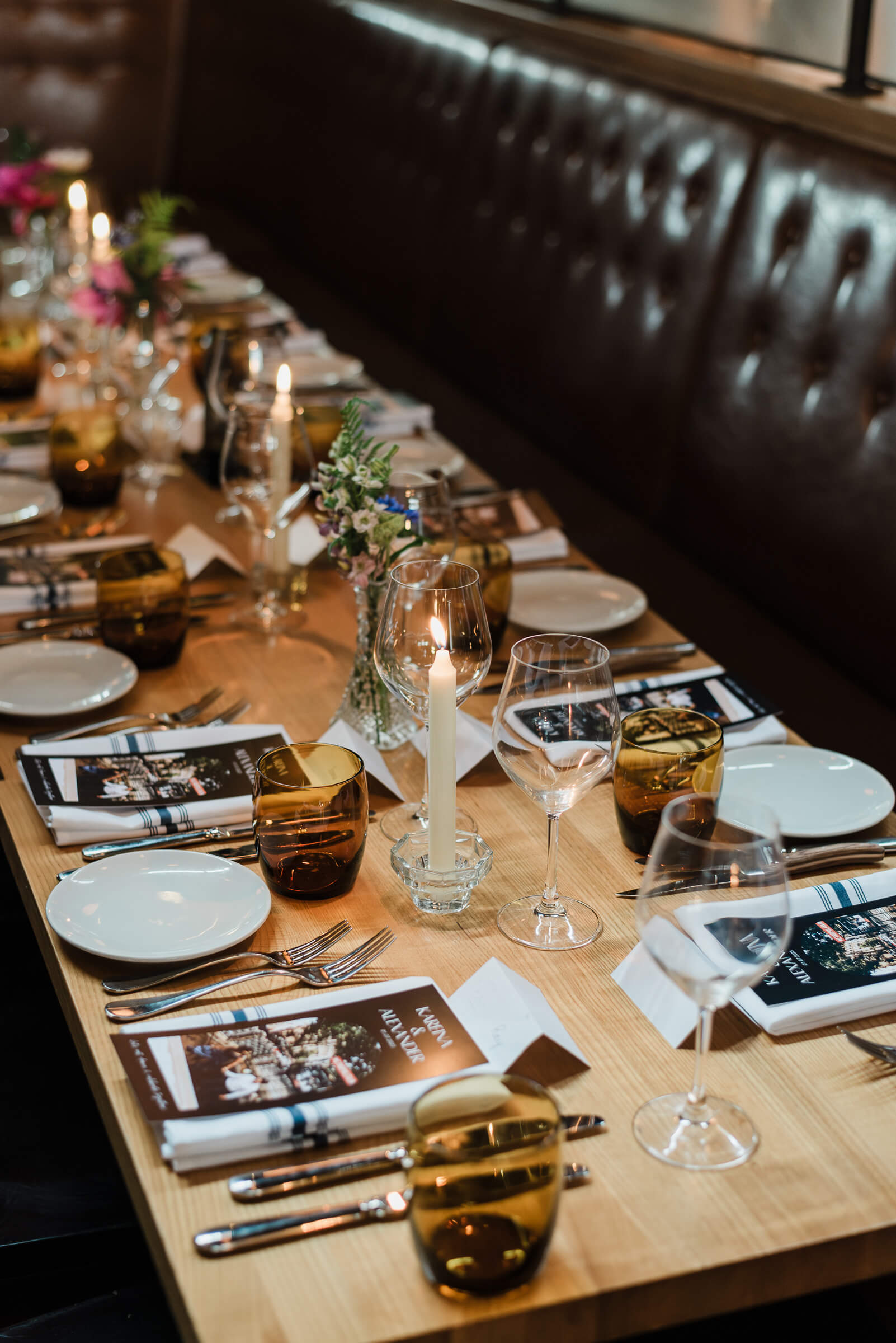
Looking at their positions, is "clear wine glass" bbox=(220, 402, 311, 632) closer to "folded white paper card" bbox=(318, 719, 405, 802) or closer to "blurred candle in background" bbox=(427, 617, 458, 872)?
"folded white paper card" bbox=(318, 719, 405, 802)

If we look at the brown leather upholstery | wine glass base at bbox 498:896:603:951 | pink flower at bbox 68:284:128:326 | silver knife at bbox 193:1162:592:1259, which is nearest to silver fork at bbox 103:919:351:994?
wine glass base at bbox 498:896:603:951

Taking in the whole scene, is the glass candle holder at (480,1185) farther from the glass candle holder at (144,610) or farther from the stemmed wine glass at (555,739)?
the glass candle holder at (144,610)

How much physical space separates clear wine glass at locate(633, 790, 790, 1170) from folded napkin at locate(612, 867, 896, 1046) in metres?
0.09

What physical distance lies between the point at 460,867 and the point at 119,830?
11.3 inches

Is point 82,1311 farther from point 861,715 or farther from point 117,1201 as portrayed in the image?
point 861,715

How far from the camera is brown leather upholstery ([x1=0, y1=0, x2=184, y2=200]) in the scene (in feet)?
14.9

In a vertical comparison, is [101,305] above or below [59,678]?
above

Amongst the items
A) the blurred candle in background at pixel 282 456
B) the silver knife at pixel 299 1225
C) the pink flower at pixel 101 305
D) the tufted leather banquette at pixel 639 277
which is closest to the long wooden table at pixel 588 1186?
the silver knife at pixel 299 1225

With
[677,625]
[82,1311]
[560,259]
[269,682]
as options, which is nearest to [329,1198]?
[82,1311]

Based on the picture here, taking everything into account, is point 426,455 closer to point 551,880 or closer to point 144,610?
point 144,610

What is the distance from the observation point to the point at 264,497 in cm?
162

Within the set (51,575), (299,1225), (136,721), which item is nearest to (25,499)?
(51,575)

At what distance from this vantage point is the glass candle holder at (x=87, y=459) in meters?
1.86

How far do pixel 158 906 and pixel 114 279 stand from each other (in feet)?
4.70
